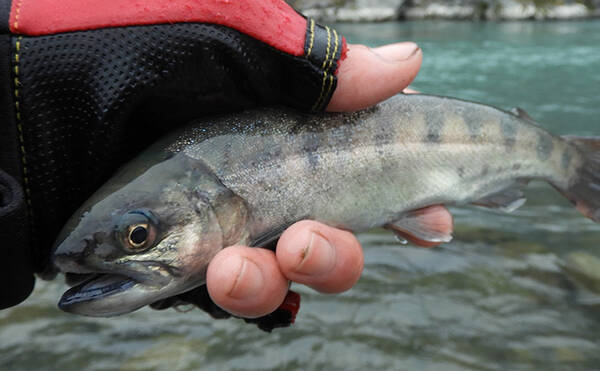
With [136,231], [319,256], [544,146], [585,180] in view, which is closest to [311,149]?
[319,256]

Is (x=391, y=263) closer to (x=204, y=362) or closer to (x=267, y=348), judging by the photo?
(x=267, y=348)

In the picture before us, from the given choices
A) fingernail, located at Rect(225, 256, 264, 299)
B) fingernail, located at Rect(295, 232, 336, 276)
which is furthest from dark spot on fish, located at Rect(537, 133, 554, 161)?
fingernail, located at Rect(225, 256, 264, 299)

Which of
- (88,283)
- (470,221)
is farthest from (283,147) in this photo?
(470,221)

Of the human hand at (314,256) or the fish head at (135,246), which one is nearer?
the fish head at (135,246)

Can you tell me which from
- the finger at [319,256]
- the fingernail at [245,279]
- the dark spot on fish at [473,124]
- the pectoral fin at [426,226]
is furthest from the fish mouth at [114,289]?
the dark spot on fish at [473,124]

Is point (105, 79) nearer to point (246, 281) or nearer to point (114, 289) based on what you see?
point (114, 289)

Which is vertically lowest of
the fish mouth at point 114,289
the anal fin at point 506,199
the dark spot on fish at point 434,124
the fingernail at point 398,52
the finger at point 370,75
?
the anal fin at point 506,199

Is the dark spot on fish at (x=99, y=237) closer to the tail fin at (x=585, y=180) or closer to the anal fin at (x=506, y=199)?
the anal fin at (x=506, y=199)
